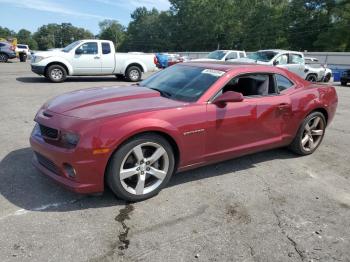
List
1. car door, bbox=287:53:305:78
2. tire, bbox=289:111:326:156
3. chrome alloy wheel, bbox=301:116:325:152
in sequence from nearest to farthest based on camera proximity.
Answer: tire, bbox=289:111:326:156 < chrome alloy wheel, bbox=301:116:325:152 < car door, bbox=287:53:305:78

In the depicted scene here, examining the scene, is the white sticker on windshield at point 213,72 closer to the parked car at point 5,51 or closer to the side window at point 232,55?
the side window at point 232,55

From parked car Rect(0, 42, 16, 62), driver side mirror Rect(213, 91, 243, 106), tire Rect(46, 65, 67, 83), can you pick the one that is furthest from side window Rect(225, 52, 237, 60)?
parked car Rect(0, 42, 16, 62)

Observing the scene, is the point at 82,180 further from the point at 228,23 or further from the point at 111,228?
the point at 228,23

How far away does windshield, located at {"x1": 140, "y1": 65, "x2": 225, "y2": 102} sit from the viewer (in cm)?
429

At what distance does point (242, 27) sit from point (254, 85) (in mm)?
83360

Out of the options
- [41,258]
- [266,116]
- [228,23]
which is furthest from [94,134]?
[228,23]

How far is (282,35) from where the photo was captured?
73375mm

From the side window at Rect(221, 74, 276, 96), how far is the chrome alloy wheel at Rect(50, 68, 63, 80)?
412 inches

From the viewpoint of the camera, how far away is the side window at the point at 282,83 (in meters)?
5.08

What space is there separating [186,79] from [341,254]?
8.80 ft

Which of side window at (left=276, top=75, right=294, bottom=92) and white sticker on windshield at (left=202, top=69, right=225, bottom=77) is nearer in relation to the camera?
white sticker on windshield at (left=202, top=69, right=225, bottom=77)

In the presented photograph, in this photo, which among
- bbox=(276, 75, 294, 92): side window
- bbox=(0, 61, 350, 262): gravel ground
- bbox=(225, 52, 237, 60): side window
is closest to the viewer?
bbox=(0, 61, 350, 262): gravel ground

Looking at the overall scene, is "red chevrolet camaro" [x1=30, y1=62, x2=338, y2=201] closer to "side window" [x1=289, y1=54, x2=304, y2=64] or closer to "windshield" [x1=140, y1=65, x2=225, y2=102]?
"windshield" [x1=140, y1=65, x2=225, y2=102]

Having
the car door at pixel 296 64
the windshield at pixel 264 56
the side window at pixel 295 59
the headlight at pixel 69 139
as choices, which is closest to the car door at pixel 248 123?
the headlight at pixel 69 139
